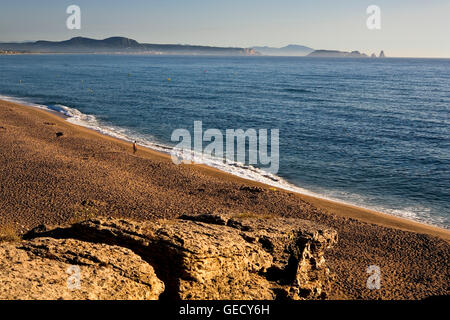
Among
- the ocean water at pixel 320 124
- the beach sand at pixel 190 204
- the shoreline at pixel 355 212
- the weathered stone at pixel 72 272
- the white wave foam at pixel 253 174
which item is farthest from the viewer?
the ocean water at pixel 320 124

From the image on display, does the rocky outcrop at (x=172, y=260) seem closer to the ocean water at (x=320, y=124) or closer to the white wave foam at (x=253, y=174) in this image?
the white wave foam at (x=253, y=174)

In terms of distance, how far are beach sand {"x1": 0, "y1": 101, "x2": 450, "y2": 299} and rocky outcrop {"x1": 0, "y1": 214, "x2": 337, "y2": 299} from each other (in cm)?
443

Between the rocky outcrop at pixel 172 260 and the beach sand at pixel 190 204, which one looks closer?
the rocky outcrop at pixel 172 260

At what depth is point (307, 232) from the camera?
11602mm

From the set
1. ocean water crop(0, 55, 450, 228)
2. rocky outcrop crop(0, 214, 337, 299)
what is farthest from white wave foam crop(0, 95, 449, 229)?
rocky outcrop crop(0, 214, 337, 299)

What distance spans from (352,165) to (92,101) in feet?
159

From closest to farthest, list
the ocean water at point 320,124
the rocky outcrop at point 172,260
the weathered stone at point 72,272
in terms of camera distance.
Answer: the weathered stone at point 72,272 → the rocky outcrop at point 172,260 → the ocean water at point 320,124

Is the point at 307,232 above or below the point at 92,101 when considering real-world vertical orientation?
below

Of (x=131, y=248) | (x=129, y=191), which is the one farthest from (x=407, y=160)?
(x=131, y=248)

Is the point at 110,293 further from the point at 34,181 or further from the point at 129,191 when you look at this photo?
the point at 34,181

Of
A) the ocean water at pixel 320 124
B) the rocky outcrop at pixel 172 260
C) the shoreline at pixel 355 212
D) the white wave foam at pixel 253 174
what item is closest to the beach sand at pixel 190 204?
the shoreline at pixel 355 212

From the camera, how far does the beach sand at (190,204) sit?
51.4 ft

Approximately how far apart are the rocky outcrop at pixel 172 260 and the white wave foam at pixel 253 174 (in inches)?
616

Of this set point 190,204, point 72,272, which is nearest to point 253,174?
point 190,204
